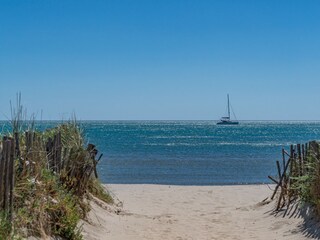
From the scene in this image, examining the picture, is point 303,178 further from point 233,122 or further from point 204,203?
point 233,122

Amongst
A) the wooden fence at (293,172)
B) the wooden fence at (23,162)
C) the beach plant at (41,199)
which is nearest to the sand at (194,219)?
the wooden fence at (293,172)

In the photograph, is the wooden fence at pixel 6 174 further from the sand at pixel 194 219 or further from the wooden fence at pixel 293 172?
the wooden fence at pixel 293 172

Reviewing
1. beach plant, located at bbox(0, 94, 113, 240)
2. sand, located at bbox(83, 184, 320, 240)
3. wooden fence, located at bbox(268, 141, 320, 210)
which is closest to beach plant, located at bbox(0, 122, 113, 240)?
beach plant, located at bbox(0, 94, 113, 240)

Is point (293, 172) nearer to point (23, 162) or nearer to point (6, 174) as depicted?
point (23, 162)

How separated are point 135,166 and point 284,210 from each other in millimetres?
20823

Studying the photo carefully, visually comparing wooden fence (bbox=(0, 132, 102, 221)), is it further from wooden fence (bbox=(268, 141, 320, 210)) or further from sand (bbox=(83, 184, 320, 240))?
wooden fence (bbox=(268, 141, 320, 210))

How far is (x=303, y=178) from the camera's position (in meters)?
10.3

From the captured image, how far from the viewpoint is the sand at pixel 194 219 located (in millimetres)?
9750

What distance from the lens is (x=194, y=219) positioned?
1184 centimetres

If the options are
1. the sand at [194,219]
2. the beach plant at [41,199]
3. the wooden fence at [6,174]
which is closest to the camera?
the wooden fence at [6,174]

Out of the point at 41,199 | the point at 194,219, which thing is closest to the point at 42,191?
the point at 41,199

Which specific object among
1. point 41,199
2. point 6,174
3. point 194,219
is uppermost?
point 6,174

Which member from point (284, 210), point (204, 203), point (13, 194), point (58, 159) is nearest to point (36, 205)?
point (13, 194)

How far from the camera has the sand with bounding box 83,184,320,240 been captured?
975 cm
